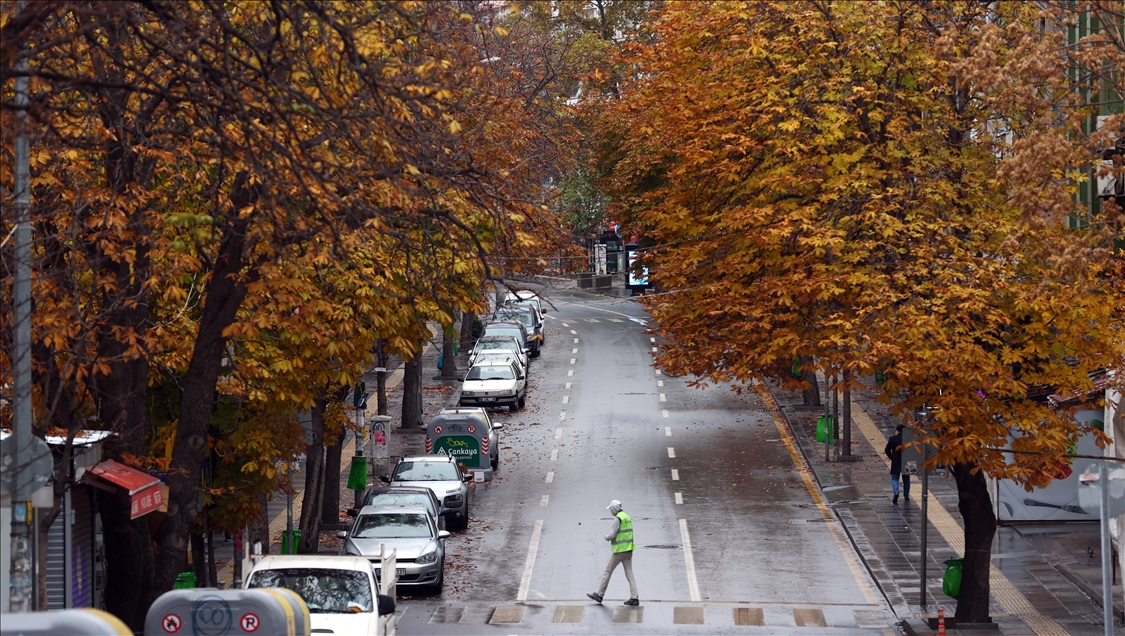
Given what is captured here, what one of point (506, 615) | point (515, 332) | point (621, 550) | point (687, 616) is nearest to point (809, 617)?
point (687, 616)

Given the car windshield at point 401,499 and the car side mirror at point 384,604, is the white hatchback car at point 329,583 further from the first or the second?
the car windshield at point 401,499

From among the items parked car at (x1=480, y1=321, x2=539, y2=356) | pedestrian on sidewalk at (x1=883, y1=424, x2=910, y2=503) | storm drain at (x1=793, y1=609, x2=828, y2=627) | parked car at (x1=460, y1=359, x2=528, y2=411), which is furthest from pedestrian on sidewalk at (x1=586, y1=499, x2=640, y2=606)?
parked car at (x1=480, y1=321, x2=539, y2=356)

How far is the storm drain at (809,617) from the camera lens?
19.9m

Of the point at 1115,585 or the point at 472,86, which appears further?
the point at 472,86

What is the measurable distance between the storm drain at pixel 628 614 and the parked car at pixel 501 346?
25502 mm

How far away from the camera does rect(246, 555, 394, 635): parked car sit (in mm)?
16328

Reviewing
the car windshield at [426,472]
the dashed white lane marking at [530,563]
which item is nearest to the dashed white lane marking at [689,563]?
the dashed white lane marking at [530,563]

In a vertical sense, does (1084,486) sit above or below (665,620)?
above

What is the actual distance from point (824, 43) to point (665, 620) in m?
8.91

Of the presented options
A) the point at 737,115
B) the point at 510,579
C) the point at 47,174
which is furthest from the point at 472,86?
the point at 47,174

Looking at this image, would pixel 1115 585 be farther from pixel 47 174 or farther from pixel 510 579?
pixel 47 174

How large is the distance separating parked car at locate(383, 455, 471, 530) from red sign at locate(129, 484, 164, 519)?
12433mm

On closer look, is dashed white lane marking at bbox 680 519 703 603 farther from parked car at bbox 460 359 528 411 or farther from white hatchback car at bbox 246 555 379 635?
parked car at bbox 460 359 528 411

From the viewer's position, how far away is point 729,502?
30109 mm
